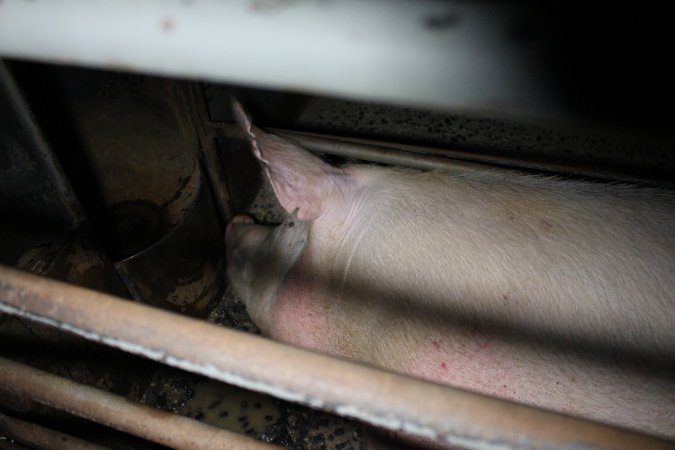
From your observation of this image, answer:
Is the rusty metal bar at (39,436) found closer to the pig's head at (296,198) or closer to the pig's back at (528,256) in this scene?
the pig's head at (296,198)

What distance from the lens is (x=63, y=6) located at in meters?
0.44

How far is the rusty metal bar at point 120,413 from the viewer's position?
82cm

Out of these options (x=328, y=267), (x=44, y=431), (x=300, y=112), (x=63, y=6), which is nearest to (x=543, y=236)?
(x=328, y=267)

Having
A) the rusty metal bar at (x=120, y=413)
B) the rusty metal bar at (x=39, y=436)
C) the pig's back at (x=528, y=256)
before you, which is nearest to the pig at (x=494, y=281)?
the pig's back at (x=528, y=256)

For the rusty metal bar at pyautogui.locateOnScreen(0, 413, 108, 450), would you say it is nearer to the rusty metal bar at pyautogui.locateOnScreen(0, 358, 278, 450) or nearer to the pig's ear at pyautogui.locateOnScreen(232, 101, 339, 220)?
the rusty metal bar at pyautogui.locateOnScreen(0, 358, 278, 450)

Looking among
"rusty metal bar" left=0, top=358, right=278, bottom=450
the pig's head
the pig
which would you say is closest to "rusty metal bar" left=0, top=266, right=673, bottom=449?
"rusty metal bar" left=0, top=358, right=278, bottom=450

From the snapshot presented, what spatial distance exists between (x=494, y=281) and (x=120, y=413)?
0.87 metres

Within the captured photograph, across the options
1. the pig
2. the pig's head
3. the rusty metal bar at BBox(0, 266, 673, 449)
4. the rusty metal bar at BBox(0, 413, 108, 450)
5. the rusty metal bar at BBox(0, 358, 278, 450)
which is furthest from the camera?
the pig's head

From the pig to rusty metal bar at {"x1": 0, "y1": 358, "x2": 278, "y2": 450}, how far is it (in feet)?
1.71

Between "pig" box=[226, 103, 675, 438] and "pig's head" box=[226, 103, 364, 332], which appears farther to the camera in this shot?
"pig's head" box=[226, 103, 364, 332]

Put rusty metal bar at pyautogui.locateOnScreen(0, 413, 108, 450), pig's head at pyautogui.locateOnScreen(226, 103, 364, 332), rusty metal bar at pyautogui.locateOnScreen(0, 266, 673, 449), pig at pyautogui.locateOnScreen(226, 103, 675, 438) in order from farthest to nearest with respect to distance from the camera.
Answer: pig's head at pyautogui.locateOnScreen(226, 103, 364, 332) < rusty metal bar at pyautogui.locateOnScreen(0, 413, 108, 450) < pig at pyautogui.locateOnScreen(226, 103, 675, 438) < rusty metal bar at pyautogui.locateOnScreen(0, 266, 673, 449)

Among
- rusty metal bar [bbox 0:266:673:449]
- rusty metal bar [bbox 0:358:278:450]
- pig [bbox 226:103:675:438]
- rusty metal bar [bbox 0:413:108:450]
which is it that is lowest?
rusty metal bar [bbox 0:413:108:450]

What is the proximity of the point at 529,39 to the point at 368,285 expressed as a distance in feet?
3.02

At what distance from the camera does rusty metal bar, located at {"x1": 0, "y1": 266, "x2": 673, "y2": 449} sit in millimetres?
469
